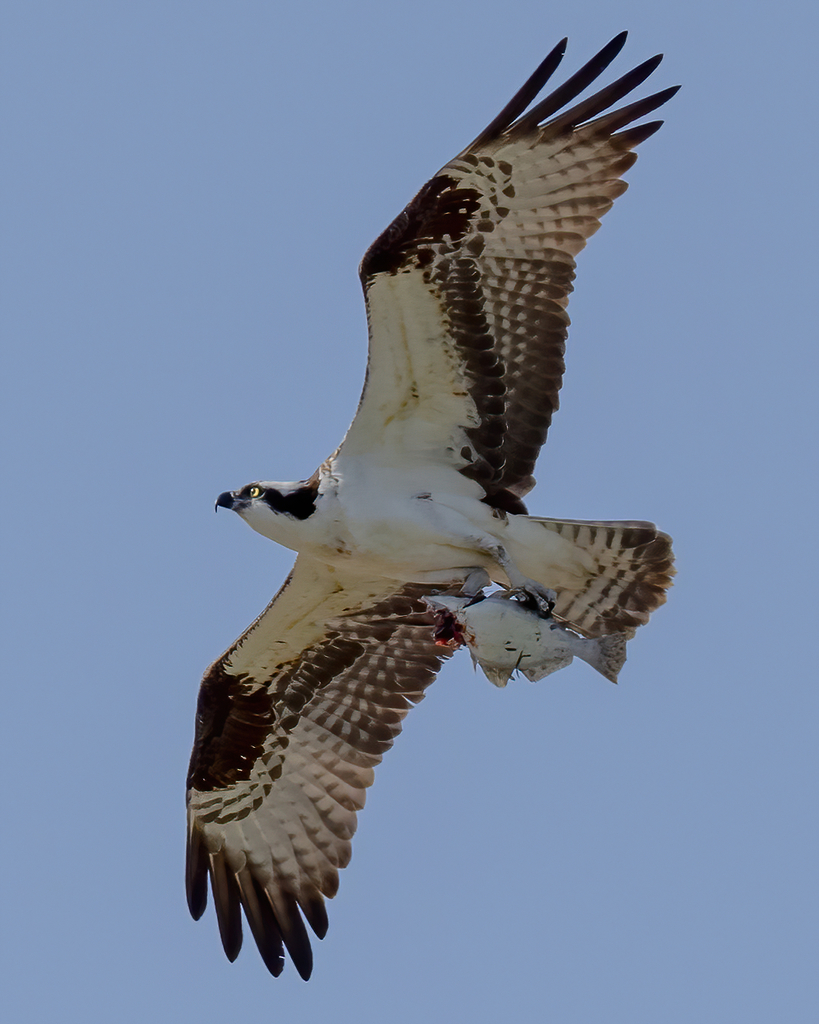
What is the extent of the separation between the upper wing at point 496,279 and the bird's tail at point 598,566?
1.17 ft

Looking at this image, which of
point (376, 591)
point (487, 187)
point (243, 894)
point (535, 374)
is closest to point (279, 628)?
point (376, 591)

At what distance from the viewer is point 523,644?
920 cm

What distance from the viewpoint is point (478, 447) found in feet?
33.7

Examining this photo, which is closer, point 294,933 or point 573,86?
point 573,86

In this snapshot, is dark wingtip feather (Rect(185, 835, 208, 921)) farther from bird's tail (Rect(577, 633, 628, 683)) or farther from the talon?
bird's tail (Rect(577, 633, 628, 683))

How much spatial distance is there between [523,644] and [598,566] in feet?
3.26

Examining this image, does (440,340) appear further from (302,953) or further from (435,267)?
(302,953)

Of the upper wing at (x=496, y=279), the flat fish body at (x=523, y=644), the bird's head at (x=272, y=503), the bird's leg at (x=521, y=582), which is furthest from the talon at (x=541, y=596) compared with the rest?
the bird's head at (x=272, y=503)

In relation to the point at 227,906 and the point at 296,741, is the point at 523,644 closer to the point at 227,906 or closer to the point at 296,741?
the point at 296,741

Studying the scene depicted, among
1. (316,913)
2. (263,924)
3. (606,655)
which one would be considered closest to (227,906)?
(263,924)

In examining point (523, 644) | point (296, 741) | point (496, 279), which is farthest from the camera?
point (296, 741)

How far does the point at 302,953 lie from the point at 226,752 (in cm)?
147

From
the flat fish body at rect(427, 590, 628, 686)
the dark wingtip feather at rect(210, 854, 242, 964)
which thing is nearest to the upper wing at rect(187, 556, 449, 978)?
the dark wingtip feather at rect(210, 854, 242, 964)

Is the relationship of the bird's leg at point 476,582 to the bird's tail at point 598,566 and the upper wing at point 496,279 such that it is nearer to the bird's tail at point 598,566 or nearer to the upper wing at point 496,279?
the bird's tail at point 598,566
